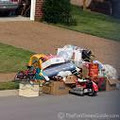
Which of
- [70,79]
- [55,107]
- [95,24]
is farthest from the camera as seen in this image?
[95,24]

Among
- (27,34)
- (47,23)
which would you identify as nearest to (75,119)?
(27,34)

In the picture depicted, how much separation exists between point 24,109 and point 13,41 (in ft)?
24.7

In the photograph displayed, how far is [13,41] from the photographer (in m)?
17.0

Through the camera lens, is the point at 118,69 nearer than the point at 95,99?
No

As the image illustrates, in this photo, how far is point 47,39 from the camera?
1811 cm

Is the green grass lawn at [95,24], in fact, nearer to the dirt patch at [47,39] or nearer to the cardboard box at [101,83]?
the dirt patch at [47,39]

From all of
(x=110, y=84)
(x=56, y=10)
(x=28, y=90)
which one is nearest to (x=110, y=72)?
(x=110, y=84)

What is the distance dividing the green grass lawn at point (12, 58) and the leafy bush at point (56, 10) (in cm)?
563

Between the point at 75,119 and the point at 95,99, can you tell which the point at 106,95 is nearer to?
the point at 95,99

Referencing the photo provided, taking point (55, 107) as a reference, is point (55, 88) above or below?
above

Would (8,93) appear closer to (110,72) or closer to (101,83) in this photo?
(101,83)

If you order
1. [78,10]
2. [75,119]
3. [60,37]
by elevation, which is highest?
[78,10]

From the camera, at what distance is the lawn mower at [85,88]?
11172 millimetres

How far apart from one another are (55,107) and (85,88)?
138 cm
